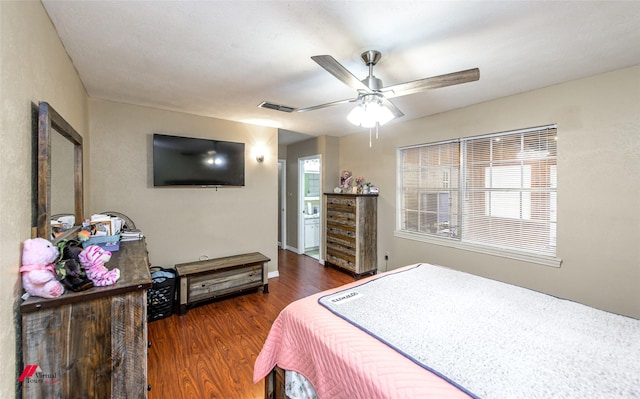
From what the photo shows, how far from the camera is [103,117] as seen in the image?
288cm

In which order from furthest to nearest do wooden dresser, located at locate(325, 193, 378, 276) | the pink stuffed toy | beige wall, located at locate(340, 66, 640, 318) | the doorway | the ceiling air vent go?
the doorway, wooden dresser, located at locate(325, 193, 378, 276), the ceiling air vent, beige wall, located at locate(340, 66, 640, 318), the pink stuffed toy

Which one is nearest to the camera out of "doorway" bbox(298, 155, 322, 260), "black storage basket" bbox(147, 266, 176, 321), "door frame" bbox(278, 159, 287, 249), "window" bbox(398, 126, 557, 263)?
"window" bbox(398, 126, 557, 263)

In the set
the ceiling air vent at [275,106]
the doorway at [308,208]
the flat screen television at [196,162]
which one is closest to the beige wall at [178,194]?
the flat screen television at [196,162]

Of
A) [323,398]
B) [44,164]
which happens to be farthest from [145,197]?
[323,398]

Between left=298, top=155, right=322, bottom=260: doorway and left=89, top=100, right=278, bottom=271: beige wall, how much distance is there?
1.45m

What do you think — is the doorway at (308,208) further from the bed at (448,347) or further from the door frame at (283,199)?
the bed at (448,347)

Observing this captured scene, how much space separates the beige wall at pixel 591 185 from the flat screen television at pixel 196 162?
3.08 m

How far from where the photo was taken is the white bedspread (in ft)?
3.20

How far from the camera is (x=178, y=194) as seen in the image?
3346 millimetres

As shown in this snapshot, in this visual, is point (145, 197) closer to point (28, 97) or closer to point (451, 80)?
point (28, 97)

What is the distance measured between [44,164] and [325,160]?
3863mm

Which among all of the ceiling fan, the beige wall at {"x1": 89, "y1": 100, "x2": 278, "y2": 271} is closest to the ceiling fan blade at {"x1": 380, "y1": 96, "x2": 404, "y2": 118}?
the ceiling fan

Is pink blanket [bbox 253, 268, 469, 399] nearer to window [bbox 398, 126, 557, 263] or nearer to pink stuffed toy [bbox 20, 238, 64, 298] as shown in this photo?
pink stuffed toy [bbox 20, 238, 64, 298]

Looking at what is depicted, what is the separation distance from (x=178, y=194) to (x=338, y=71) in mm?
2715
